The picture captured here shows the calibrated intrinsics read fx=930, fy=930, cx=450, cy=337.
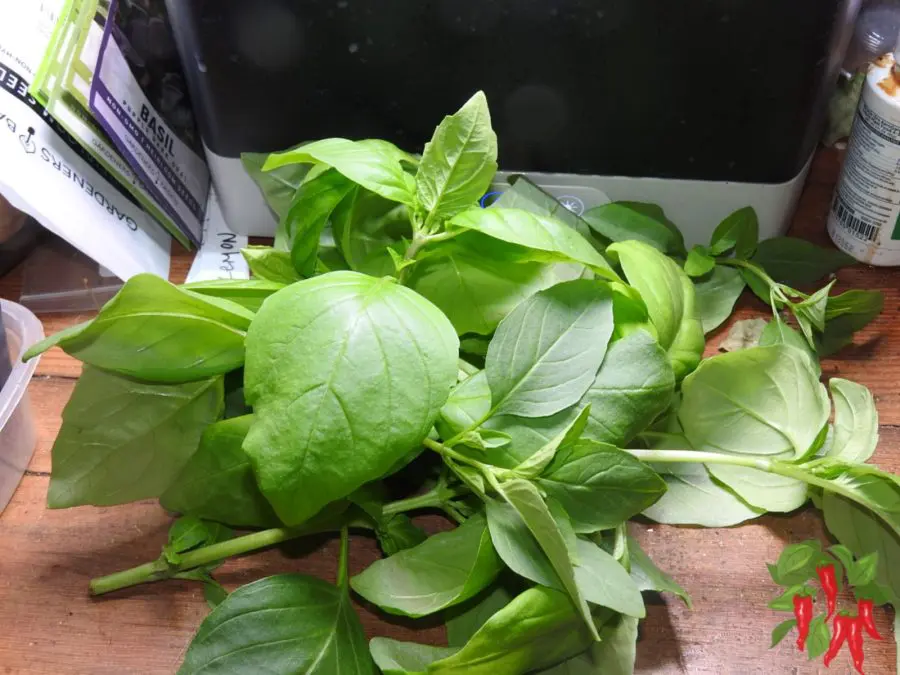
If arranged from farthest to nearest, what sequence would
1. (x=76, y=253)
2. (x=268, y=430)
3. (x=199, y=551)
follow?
(x=76, y=253) → (x=199, y=551) → (x=268, y=430)

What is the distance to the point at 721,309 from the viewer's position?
0.51 m

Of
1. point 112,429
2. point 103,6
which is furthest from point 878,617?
point 103,6

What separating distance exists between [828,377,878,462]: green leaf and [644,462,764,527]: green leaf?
2.0 inches

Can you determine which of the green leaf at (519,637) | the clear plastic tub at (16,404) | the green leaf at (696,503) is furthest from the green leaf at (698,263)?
the clear plastic tub at (16,404)

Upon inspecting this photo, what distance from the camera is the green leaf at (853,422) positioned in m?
0.44

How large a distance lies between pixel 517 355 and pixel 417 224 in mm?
74

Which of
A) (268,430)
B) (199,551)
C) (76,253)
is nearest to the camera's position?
(268,430)

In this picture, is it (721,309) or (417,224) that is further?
(721,309)

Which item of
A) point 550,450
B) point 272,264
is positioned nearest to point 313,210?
point 272,264

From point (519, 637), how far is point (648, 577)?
75 millimetres

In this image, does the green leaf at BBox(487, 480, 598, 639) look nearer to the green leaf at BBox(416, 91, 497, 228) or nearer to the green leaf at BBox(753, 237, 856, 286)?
the green leaf at BBox(416, 91, 497, 228)

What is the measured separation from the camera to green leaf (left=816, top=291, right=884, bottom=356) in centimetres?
49

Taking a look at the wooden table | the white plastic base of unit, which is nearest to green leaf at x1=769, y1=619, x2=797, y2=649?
the wooden table

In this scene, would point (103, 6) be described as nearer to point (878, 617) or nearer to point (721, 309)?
point (721, 309)
